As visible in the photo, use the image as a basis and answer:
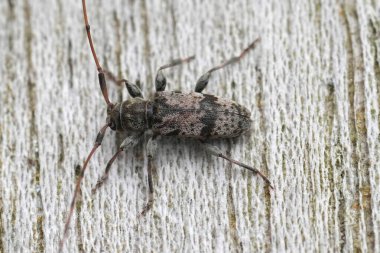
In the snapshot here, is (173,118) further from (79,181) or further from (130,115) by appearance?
(79,181)

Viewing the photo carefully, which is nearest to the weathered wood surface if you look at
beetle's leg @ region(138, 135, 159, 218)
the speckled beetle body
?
beetle's leg @ region(138, 135, 159, 218)

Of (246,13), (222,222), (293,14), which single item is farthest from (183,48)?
(222,222)

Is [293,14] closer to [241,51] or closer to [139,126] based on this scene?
[241,51]

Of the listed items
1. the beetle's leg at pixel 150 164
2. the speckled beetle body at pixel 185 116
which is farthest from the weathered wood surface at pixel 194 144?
the speckled beetle body at pixel 185 116

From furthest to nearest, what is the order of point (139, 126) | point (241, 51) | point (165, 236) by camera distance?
point (241, 51) → point (139, 126) → point (165, 236)

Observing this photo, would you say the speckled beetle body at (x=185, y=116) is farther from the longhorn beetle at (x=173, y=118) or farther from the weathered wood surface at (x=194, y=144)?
the weathered wood surface at (x=194, y=144)

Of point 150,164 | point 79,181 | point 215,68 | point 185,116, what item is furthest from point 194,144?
point 79,181

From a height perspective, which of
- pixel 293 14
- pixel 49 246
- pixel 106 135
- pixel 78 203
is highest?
pixel 293 14
